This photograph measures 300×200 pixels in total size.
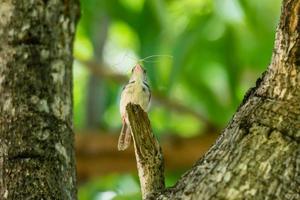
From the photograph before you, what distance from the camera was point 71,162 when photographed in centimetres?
234

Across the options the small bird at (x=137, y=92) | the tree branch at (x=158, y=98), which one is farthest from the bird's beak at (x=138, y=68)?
the tree branch at (x=158, y=98)

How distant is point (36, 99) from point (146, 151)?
40 cm

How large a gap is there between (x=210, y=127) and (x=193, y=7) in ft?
1.99

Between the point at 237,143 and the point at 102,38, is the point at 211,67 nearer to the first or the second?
the point at 102,38

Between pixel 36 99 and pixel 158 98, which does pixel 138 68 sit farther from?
pixel 158 98

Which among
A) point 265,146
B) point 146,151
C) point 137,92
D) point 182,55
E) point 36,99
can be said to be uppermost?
point 182,55

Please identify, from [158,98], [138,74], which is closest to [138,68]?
[138,74]

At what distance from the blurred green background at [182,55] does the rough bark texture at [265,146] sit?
1.81 metres

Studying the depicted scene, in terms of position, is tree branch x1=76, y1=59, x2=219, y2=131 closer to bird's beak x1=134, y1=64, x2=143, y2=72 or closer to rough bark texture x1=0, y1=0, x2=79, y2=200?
rough bark texture x1=0, y1=0, x2=79, y2=200

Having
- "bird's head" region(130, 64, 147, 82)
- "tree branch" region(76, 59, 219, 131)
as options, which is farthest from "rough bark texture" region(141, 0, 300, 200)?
"tree branch" region(76, 59, 219, 131)

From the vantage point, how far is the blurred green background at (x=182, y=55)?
4.01 metres

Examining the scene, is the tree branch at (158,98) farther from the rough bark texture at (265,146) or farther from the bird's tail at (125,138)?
the rough bark texture at (265,146)

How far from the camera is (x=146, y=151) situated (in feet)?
6.99

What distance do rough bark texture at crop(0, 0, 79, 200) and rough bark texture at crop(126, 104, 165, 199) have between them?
22 centimetres
